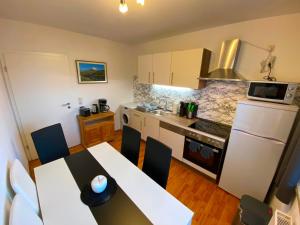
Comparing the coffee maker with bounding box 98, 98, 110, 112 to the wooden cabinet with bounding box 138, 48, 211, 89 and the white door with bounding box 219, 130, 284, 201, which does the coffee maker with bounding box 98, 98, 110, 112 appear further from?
the white door with bounding box 219, 130, 284, 201

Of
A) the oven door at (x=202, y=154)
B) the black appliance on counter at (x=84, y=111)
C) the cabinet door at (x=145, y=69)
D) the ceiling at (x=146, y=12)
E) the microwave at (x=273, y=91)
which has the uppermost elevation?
the ceiling at (x=146, y=12)

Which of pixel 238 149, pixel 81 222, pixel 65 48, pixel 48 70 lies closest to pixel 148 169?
pixel 81 222

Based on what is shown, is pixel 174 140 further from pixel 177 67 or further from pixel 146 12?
pixel 146 12

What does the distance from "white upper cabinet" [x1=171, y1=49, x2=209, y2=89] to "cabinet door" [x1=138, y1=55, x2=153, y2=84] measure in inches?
26.2

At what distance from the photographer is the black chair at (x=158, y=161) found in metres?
1.33

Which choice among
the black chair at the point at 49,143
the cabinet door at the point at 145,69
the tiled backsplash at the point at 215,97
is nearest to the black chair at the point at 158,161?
the black chair at the point at 49,143

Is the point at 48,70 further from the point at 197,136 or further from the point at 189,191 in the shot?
the point at 189,191

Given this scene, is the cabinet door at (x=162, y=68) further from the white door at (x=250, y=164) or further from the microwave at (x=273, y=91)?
the white door at (x=250, y=164)

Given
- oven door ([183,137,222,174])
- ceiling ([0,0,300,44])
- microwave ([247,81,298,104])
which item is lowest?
oven door ([183,137,222,174])

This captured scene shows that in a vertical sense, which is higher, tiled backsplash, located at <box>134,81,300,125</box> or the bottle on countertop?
tiled backsplash, located at <box>134,81,300,125</box>

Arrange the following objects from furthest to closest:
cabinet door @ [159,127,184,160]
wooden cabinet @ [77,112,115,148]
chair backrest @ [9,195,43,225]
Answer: wooden cabinet @ [77,112,115,148] < cabinet door @ [159,127,184,160] < chair backrest @ [9,195,43,225]

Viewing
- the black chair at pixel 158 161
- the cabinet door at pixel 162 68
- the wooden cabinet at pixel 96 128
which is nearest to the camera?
the black chair at pixel 158 161

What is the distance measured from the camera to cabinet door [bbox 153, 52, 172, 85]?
8.77 ft

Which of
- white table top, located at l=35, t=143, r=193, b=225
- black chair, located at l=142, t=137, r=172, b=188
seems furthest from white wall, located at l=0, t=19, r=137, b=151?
black chair, located at l=142, t=137, r=172, b=188
